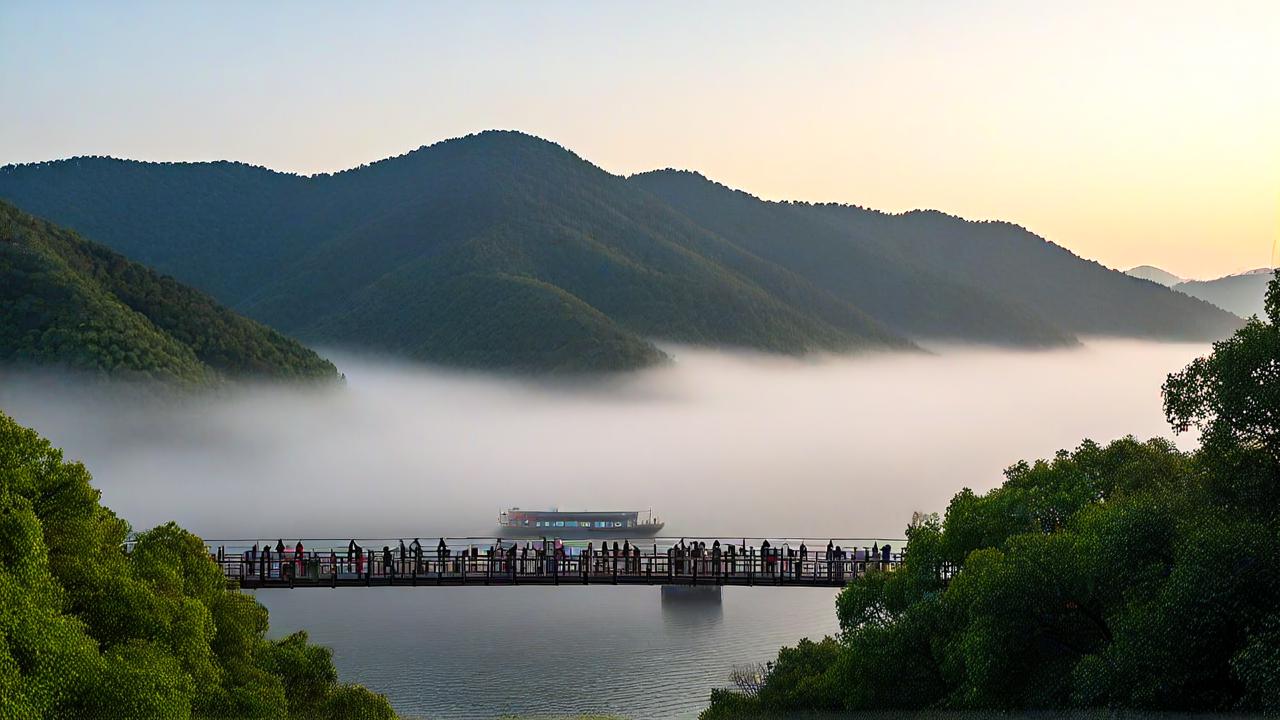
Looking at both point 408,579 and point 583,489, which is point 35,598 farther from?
point 583,489

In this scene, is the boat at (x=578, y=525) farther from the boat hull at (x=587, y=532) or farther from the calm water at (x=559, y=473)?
the calm water at (x=559, y=473)

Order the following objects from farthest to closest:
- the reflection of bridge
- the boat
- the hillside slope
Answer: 1. the hillside slope
2. the boat
3. the reflection of bridge

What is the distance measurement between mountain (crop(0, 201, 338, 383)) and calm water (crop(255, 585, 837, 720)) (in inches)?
1222

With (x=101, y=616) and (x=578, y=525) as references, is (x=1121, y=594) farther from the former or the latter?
(x=578, y=525)

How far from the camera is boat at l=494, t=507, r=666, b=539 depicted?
102375 mm

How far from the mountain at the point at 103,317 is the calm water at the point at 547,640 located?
1222 inches

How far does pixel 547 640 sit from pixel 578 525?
46.6 metres

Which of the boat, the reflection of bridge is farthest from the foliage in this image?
the boat

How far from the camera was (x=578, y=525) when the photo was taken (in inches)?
4035

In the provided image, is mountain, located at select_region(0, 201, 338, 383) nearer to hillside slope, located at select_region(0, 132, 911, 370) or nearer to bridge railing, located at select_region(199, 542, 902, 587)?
hillside slope, located at select_region(0, 132, 911, 370)

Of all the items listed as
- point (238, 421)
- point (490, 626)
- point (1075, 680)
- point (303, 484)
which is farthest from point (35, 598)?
point (303, 484)

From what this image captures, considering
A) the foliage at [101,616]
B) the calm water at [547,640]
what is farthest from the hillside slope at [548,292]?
the foliage at [101,616]

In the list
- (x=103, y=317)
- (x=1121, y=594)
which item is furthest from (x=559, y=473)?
(x=1121, y=594)

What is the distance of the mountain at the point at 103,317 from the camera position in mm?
89062
